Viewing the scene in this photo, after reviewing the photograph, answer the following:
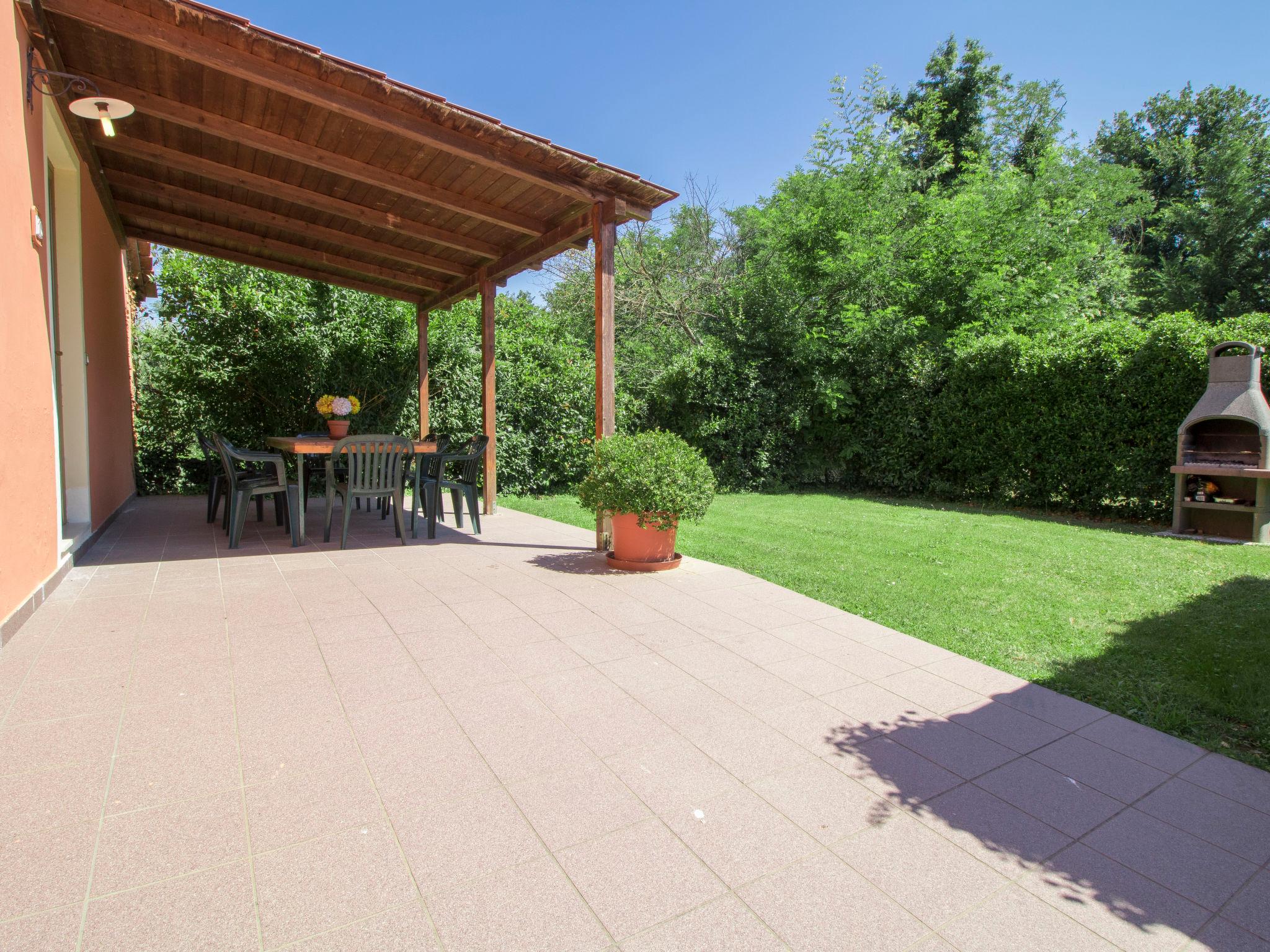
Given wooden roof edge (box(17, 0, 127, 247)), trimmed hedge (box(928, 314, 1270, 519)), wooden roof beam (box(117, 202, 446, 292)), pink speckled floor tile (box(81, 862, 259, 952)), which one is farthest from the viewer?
trimmed hedge (box(928, 314, 1270, 519))

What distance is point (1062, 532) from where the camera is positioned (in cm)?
673

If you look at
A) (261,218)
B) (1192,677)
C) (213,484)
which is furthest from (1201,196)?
(213,484)

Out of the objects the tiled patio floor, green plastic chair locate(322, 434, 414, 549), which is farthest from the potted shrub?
green plastic chair locate(322, 434, 414, 549)

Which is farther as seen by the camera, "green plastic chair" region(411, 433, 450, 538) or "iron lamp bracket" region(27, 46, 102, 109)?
"green plastic chair" region(411, 433, 450, 538)

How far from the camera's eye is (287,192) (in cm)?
587

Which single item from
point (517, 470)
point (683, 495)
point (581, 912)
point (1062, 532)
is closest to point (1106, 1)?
point (1062, 532)

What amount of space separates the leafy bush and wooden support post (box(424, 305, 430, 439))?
14.5 ft

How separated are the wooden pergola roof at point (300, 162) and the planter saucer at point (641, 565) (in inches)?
108

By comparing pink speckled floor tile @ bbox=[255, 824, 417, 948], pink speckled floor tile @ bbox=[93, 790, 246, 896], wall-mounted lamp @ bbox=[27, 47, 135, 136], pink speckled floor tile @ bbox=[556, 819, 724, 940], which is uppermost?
wall-mounted lamp @ bbox=[27, 47, 135, 136]

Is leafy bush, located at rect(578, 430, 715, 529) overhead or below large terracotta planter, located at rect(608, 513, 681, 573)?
overhead

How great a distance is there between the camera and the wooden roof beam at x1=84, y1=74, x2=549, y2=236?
4.52m

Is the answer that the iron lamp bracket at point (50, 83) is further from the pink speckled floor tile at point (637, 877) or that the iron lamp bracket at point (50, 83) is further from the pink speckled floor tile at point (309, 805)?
the pink speckled floor tile at point (637, 877)

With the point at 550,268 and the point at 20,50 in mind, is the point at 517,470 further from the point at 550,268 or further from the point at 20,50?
the point at 550,268

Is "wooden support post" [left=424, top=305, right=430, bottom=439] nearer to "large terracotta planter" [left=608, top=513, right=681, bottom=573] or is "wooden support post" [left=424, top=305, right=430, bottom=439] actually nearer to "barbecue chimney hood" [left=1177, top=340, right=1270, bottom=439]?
"large terracotta planter" [left=608, top=513, right=681, bottom=573]
